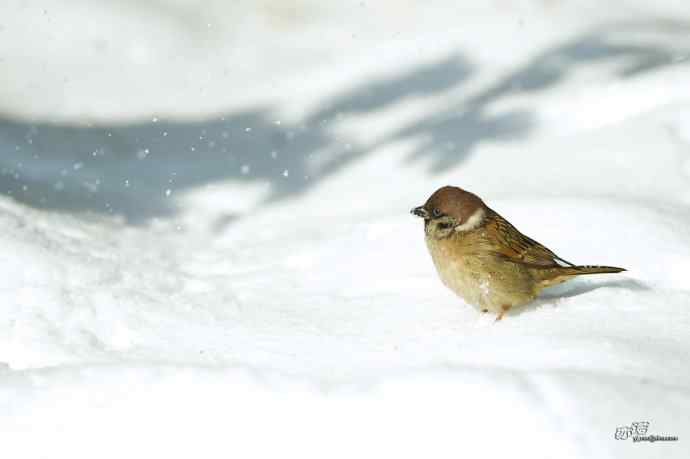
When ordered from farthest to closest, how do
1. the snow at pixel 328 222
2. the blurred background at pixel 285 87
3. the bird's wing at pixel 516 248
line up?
the blurred background at pixel 285 87
the bird's wing at pixel 516 248
the snow at pixel 328 222

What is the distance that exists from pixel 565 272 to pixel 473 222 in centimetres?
40

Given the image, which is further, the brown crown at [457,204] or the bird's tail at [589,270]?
the brown crown at [457,204]

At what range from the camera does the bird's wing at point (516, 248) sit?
11.9 feet

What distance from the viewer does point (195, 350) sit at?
3568mm

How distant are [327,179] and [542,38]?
7.60ft

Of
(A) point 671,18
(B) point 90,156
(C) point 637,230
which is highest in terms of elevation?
(A) point 671,18

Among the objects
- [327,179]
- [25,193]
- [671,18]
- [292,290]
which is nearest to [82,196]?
[25,193]

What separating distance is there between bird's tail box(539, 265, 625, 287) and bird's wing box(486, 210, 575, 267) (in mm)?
28

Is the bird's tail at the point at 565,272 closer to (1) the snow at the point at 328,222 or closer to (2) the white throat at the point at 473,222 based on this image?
(1) the snow at the point at 328,222

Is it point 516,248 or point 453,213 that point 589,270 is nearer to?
point 516,248

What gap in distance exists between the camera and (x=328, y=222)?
211 inches

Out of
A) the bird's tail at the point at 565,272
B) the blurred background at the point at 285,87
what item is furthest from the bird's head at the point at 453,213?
the blurred background at the point at 285,87

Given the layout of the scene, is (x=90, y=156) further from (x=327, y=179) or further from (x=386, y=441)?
(x=386, y=441)

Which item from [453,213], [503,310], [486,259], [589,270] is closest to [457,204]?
[453,213]
